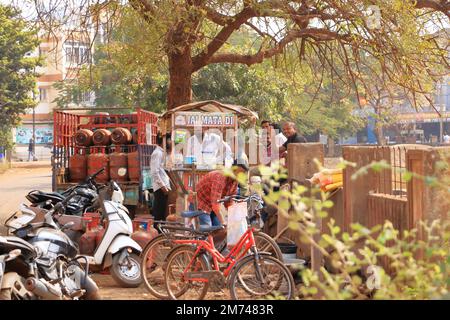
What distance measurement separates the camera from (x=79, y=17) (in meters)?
14.7

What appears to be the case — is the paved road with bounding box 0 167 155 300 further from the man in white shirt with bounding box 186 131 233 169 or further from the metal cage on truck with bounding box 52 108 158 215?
the man in white shirt with bounding box 186 131 233 169

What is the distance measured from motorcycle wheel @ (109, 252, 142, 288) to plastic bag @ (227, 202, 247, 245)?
130cm

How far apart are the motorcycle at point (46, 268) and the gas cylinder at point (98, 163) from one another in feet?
21.4

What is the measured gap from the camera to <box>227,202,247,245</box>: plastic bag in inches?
361

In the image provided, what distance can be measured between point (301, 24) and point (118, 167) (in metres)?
4.18

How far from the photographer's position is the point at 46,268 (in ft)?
23.9

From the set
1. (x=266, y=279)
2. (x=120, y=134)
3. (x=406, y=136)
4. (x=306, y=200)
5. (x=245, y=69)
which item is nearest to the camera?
(x=306, y=200)

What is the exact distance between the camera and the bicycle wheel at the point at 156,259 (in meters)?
9.19

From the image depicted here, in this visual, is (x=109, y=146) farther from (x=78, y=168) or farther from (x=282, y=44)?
(x=282, y=44)

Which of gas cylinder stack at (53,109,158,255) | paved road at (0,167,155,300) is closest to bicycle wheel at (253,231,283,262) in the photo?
paved road at (0,167,155,300)

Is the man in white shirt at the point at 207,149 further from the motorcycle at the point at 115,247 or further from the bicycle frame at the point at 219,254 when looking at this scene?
the bicycle frame at the point at 219,254
